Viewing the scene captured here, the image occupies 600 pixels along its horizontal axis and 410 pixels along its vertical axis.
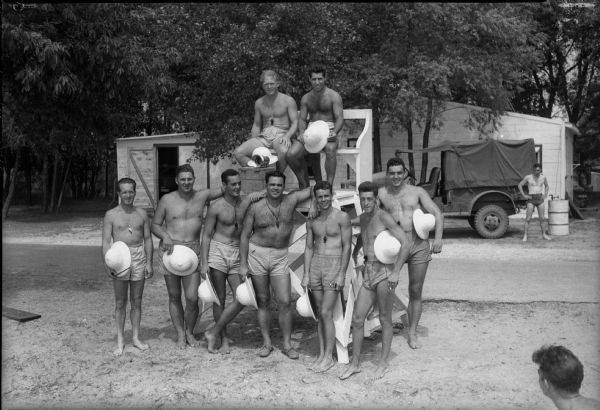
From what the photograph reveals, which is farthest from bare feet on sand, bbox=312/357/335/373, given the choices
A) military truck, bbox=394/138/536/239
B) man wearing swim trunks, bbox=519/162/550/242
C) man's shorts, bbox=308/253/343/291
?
man wearing swim trunks, bbox=519/162/550/242

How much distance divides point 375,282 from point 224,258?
159cm

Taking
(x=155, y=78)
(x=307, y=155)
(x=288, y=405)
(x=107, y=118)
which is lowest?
(x=288, y=405)

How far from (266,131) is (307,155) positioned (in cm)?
50

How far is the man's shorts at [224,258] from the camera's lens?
6297 mm

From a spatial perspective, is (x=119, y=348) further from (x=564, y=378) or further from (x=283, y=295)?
(x=564, y=378)

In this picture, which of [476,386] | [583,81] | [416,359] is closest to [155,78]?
[416,359]

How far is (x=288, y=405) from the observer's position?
5.16 meters

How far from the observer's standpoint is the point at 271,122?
→ 6.74 meters

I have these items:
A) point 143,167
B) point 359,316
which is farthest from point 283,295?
point 143,167

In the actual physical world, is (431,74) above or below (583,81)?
below

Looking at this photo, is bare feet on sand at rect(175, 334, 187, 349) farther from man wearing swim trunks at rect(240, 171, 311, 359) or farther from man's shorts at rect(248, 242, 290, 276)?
man's shorts at rect(248, 242, 290, 276)

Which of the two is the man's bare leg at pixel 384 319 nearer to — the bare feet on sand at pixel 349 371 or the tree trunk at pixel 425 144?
the bare feet on sand at pixel 349 371

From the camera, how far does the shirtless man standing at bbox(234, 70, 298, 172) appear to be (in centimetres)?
651

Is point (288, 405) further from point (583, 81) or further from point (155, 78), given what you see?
point (583, 81)
